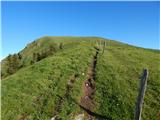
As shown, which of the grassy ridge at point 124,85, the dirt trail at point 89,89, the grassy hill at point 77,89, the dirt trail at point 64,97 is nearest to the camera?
the dirt trail at point 64,97

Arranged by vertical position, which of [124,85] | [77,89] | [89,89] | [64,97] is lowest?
[64,97]

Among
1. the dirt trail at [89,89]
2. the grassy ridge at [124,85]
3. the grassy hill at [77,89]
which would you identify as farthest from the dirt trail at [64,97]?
the grassy ridge at [124,85]

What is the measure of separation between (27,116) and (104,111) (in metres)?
9.07

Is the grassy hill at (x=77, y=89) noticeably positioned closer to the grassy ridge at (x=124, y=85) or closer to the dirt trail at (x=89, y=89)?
the grassy ridge at (x=124, y=85)

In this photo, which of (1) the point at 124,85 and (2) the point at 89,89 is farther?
(1) the point at 124,85

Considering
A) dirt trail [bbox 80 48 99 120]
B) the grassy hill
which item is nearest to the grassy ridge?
the grassy hill

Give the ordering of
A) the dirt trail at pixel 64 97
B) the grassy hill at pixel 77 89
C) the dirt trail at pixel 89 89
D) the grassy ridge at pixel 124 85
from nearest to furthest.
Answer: the dirt trail at pixel 64 97 < the grassy hill at pixel 77 89 < the grassy ridge at pixel 124 85 < the dirt trail at pixel 89 89

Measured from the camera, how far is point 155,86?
41.2 metres

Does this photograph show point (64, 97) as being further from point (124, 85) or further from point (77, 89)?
point (124, 85)

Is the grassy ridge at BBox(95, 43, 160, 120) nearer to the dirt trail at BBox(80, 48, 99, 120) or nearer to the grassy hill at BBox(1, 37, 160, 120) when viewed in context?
the grassy hill at BBox(1, 37, 160, 120)

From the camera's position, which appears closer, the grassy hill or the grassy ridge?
the grassy hill

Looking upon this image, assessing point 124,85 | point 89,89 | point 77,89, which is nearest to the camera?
point 77,89

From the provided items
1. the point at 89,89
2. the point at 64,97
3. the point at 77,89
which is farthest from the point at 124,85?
the point at 64,97

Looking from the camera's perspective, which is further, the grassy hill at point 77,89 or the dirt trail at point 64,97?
the grassy hill at point 77,89
